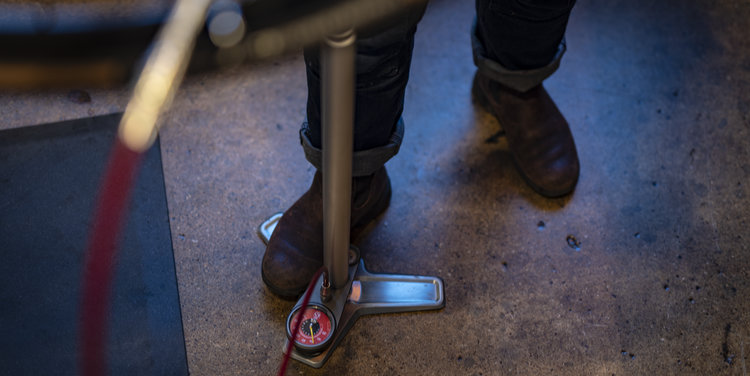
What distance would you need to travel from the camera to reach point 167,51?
0.30 m

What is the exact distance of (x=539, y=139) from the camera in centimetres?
110

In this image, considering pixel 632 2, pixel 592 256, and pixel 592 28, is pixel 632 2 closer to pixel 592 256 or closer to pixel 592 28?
pixel 592 28

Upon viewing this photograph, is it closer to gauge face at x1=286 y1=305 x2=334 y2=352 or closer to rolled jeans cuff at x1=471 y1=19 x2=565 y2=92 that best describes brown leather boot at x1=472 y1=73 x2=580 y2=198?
rolled jeans cuff at x1=471 y1=19 x2=565 y2=92

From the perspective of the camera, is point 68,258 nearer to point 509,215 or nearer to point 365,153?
point 365,153

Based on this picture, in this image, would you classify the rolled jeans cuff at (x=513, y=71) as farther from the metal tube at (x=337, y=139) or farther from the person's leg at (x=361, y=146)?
the metal tube at (x=337, y=139)

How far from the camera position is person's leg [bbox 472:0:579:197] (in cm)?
89

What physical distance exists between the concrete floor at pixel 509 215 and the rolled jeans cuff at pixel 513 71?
165 mm

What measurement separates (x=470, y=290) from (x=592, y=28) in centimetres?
76

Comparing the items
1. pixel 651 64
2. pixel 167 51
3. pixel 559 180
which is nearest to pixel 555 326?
pixel 559 180

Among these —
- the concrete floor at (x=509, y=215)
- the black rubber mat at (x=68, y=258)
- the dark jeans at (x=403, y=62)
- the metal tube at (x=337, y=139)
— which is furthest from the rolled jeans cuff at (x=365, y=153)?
the black rubber mat at (x=68, y=258)

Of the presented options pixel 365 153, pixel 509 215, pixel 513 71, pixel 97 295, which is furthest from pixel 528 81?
pixel 97 295

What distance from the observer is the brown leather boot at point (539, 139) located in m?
1.08

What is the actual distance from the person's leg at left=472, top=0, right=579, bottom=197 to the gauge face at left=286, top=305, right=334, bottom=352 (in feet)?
1.59

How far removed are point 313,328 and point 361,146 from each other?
0.28m
